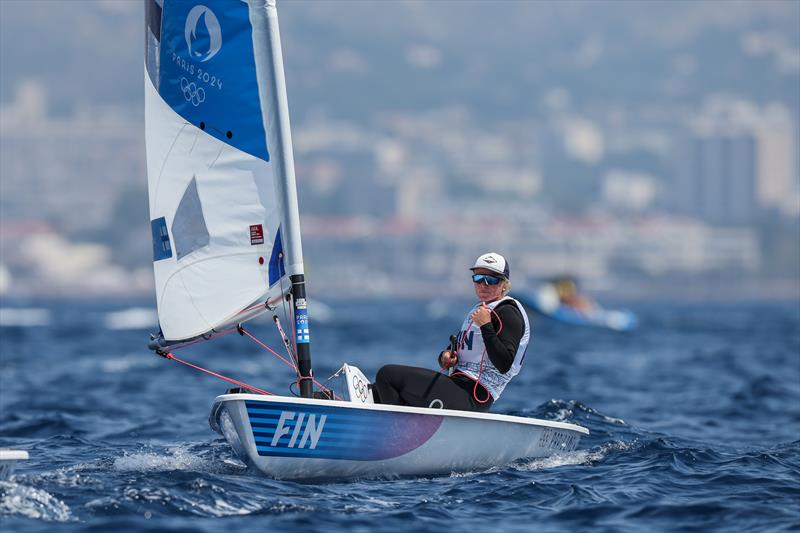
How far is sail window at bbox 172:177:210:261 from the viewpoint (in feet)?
32.7

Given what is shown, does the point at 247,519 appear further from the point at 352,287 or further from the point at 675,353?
the point at 352,287

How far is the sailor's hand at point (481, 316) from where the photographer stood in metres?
9.63

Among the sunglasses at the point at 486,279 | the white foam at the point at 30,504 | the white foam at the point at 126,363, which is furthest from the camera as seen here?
the white foam at the point at 126,363

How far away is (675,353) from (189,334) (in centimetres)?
2218

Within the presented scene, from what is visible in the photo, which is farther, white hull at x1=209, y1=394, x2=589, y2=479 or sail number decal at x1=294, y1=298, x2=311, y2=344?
sail number decal at x1=294, y1=298, x2=311, y2=344

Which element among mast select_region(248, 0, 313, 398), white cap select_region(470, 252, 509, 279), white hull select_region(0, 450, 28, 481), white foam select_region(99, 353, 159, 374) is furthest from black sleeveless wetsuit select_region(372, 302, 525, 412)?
white foam select_region(99, 353, 159, 374)

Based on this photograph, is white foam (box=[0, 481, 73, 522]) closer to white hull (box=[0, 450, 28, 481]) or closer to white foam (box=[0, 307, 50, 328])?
white hull (box=[0, 450, 28, 481])

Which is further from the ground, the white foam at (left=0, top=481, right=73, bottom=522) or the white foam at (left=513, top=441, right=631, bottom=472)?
the white foam at (left=0, top=481, right=73, bottom=522)

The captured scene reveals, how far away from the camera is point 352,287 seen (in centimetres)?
16325

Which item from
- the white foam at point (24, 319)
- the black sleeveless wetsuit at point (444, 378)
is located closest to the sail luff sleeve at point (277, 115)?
the black sleeveless wetsuit at point (444, 378)

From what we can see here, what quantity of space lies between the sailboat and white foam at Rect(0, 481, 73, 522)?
1.32m

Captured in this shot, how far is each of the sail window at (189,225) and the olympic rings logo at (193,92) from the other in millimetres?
550

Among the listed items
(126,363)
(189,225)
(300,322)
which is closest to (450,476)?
(300,322)

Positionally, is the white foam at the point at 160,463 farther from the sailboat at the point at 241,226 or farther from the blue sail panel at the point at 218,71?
the blue sail panel at the point at 218,71
